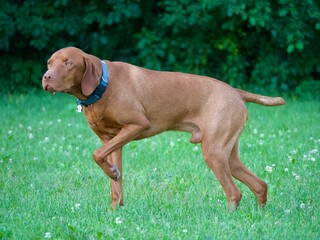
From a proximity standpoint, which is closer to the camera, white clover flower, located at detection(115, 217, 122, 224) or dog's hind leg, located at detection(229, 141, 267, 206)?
white clover flower, located at detection(115, 217, 122, 224)

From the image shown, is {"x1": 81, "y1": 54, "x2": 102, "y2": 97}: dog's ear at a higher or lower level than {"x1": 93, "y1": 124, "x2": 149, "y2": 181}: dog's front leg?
higher

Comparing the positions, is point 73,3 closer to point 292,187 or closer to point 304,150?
point 304,150

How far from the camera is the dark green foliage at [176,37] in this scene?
13.5 m

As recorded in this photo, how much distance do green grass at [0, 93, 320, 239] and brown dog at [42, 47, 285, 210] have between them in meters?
0.34

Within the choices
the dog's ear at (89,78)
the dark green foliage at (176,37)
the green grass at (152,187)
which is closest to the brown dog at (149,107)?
the dog's ear at (89,78)

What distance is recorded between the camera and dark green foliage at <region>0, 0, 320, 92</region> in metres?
13.5

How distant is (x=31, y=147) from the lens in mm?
8391

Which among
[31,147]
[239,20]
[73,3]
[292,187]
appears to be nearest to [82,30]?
[73,3]

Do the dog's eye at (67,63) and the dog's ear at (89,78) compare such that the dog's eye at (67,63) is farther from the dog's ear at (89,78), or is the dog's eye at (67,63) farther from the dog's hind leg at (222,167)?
the dog's hind leg at (222,167)

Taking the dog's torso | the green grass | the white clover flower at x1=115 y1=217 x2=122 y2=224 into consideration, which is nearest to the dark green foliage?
the green grass

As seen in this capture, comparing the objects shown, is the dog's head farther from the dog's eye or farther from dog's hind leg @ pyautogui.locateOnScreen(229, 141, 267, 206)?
dog's hind leg @ pyautogui.locateOnScreen(229, 141, 267, 206)

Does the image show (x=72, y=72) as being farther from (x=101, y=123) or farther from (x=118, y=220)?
(x=118, y=220)

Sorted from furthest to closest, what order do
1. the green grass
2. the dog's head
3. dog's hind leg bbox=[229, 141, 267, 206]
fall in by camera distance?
1. dog's hind leg bbox=[229, 141, 267, 206]
2. the dog's head
3. the green grass

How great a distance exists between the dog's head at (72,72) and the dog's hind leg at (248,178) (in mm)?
1393
